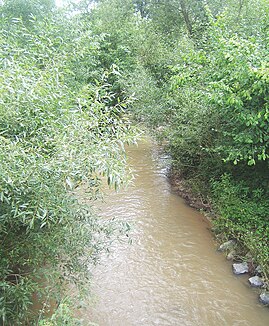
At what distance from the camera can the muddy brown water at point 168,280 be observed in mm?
4266

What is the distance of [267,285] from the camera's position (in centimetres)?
470

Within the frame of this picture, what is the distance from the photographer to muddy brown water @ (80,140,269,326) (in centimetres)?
427

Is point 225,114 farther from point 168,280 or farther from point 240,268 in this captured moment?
point 168,280

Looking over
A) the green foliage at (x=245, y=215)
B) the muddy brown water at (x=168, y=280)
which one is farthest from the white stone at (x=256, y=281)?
the green foliage at (x=245, y=215)

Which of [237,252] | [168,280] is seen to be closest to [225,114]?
[237,252]

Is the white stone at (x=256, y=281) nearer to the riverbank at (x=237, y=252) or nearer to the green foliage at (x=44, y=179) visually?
the riverbank at (x=237, y=252)

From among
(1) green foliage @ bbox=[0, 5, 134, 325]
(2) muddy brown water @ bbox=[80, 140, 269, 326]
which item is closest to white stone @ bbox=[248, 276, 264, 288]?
(2) muddy brown water @ bbox=[80, 140, 269, 326]

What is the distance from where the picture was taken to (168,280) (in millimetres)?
4992

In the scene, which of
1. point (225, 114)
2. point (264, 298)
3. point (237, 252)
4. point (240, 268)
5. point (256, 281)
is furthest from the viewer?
point (225, 114)

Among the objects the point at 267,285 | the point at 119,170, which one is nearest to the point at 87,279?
the point at 119,170

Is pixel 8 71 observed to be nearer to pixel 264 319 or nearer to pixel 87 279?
pixel 87 279

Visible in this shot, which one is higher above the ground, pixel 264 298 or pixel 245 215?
pixel 245 215

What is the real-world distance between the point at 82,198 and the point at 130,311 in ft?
5.94

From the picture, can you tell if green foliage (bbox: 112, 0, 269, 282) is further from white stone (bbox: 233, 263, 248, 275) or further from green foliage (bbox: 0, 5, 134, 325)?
green foliage (bbox: 0, 5, 134, 325)
